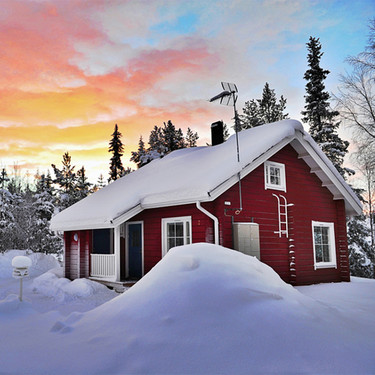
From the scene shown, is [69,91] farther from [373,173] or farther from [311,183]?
[373,173]

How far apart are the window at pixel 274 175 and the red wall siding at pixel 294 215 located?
0.17 m

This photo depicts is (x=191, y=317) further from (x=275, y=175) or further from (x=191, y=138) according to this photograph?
(x=191, y=138)

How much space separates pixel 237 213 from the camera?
10.5 m

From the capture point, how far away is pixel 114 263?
11.7 metres

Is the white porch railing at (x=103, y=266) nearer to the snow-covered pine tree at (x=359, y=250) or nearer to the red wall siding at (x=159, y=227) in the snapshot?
the red wall siding at (x=159, y=227)

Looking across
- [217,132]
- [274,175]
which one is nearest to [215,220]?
[274,175]

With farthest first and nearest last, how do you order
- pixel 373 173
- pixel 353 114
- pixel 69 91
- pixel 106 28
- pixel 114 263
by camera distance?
1. pixel 373 173
2. pixel 353 114
3. pixel 69 91
4. pixel 106 28
5. pixel 114 263

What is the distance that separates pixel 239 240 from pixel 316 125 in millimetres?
16494

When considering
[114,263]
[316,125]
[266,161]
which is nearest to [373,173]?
[316,125]

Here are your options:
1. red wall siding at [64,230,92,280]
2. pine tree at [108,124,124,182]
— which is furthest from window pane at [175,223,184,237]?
pine tree at [108,124,124,182]

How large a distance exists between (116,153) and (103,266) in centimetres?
2474

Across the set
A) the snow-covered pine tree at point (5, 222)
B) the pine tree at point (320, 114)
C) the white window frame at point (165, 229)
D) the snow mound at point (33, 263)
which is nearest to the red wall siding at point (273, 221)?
the white window frame at point (165, 229)

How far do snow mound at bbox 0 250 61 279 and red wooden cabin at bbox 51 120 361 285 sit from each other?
636 cm

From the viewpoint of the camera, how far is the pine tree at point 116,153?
35.8 m
